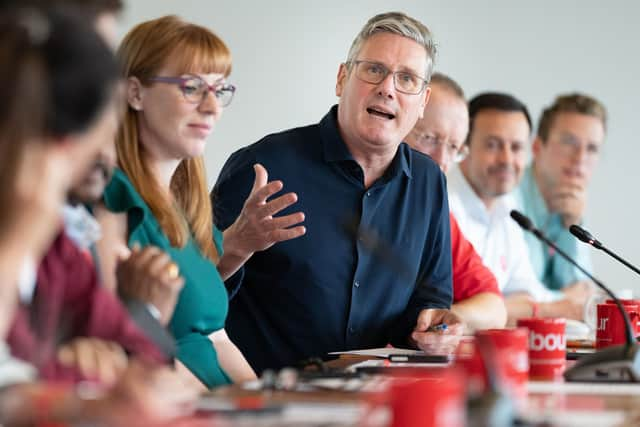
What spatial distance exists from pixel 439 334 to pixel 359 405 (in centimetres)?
98

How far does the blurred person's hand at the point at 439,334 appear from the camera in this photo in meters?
2.33

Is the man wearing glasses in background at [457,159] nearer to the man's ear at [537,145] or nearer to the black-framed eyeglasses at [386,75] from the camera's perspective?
the black-framed eyeglasses at [386,75]

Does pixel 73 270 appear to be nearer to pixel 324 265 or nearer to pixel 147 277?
pixel 147 277

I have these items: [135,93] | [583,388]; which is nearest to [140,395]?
[583,388]

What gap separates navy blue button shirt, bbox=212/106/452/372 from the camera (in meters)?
2.75

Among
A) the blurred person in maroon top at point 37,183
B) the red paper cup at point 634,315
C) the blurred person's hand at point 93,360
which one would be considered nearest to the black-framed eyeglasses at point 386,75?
the red paper cup at point 634,315

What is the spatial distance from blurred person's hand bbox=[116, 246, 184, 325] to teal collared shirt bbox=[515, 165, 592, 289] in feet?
11.3

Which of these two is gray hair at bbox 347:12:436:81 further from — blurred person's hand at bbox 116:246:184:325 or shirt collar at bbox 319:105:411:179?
blurred person's hand at bbox 116:246:184:325

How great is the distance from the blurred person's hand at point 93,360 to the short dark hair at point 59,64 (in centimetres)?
45

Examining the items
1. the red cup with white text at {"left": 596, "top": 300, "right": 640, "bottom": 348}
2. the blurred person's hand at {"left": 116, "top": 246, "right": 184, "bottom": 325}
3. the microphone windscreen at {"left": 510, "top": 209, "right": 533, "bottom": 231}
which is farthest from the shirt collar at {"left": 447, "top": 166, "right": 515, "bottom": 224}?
the blurred person's hand at {"left": 116, "top": 246, "right": 184, "bottom": 325}

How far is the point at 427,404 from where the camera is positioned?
3.34 feet

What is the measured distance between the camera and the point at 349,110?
9.43 ft

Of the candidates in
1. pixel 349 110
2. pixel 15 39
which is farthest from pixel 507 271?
pixel 15 39

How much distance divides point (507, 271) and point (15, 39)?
3516 millimetres
